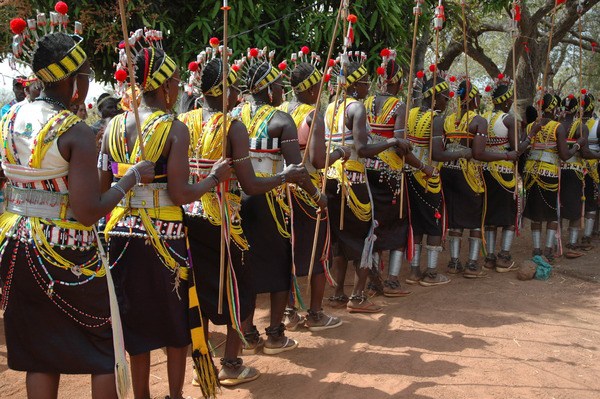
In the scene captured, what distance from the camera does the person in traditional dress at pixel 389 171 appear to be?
20.1 ft

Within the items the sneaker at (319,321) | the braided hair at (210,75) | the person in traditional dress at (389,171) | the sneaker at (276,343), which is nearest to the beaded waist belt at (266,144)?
the braided hair at (210,75)

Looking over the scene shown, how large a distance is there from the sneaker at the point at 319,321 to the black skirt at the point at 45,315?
276 cm

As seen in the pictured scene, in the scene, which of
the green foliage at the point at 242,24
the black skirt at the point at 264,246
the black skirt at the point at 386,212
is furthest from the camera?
the green foliage at the point at 242,24

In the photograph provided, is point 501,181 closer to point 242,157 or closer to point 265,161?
point 265,161

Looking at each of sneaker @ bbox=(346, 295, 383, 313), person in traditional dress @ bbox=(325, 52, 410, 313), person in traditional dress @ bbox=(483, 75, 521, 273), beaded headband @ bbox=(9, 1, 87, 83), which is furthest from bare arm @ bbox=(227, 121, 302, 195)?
person in traditional dress @ bbox=(483, 75, 521, 273)

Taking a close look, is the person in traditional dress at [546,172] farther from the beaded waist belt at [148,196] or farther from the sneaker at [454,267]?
the beaded waist belt at [148,196]

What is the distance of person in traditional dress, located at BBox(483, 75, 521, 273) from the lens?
7.37m

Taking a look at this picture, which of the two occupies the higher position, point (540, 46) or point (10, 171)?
point (540, 46)

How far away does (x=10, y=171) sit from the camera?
281cm

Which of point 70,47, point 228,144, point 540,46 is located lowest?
point 228,144

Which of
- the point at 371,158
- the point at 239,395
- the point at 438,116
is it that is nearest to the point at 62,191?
the point at 239,395

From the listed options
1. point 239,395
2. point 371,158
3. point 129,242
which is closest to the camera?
Result: point 129,242

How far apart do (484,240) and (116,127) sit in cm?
533

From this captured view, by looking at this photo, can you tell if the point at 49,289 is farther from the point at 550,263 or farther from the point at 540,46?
the point at 540,46
